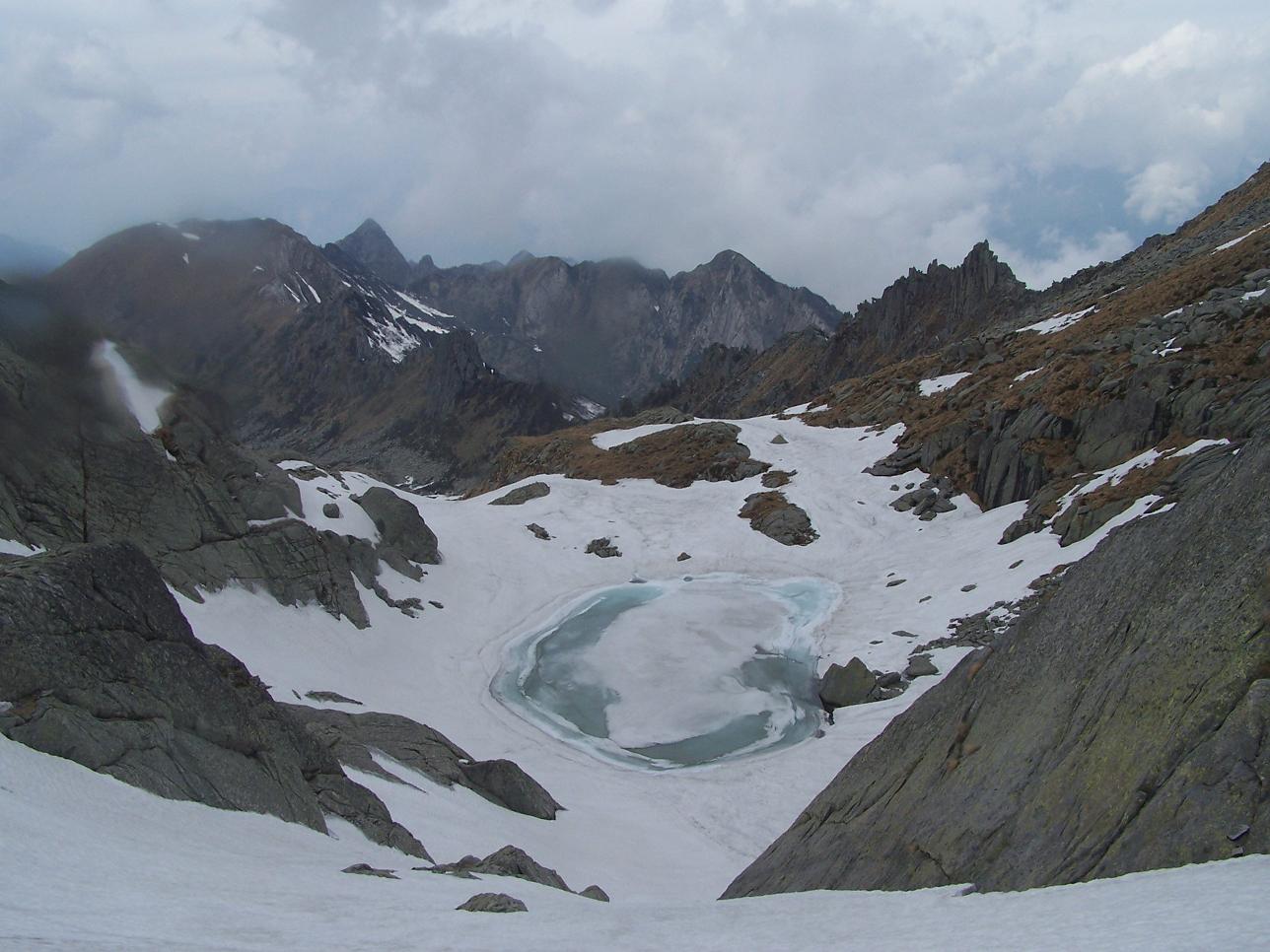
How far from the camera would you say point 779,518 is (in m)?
51.0

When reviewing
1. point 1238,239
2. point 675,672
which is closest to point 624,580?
point 675,672

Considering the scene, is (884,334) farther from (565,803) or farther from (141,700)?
(141,700)

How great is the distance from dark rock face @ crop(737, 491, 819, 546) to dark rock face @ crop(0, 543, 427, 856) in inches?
1434

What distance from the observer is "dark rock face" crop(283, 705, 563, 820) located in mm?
21891

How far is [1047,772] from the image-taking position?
9.12m

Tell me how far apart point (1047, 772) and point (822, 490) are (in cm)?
4631

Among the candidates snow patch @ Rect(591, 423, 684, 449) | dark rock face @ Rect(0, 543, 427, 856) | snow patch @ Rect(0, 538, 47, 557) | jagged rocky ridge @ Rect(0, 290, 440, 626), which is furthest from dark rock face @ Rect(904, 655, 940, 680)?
snow patch @ Rect(591, 423, 684, 449)

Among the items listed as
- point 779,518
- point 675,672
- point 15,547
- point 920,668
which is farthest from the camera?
point 779,518

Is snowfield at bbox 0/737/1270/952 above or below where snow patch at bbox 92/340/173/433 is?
below

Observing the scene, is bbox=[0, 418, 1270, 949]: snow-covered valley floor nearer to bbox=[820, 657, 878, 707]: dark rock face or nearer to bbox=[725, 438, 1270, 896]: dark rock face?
bbox=[725, 438, 1270, 896]: dark rock face

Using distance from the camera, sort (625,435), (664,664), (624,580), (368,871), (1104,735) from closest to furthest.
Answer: (1104,735) → (368,871) → (664,664) → (624,580) → (625,435)

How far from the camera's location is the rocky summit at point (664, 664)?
7.91 meters

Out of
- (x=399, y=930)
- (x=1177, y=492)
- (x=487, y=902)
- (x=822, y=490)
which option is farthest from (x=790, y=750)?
(x=822, y=490)

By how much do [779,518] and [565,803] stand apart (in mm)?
29933
